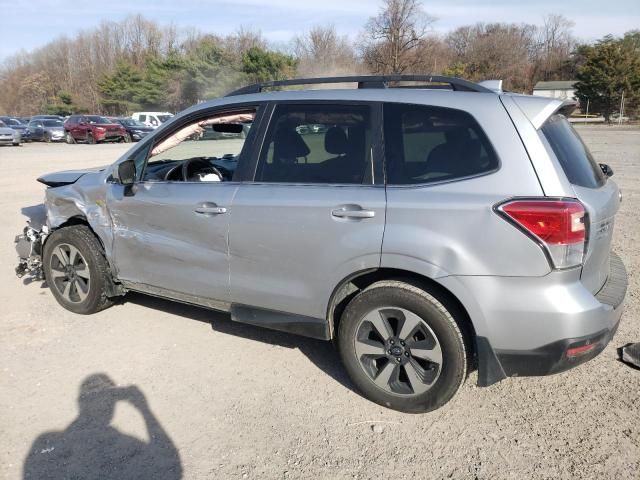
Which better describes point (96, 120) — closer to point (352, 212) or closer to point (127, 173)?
point (127, 173)

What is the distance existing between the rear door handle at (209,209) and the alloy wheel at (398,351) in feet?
3.99

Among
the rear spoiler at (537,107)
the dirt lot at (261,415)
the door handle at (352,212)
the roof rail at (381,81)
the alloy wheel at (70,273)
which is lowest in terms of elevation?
the dirt lot at (261,415)

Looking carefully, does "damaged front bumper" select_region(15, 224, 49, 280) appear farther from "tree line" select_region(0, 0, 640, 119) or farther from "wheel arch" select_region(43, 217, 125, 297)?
"tree line" select_region(0, 0, 640, 119)

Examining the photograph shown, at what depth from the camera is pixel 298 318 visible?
11.1 feet

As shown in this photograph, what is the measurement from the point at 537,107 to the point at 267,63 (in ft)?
167

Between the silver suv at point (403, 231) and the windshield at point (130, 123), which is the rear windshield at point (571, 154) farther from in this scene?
the windshield at point (130, 123)

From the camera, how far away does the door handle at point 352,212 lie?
9.75 feet

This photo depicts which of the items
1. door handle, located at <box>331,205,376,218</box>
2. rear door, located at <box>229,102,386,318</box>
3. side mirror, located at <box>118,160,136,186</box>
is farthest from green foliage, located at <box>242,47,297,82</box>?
door handle, located at <box>331,205,376,218</box>

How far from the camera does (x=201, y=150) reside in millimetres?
4730

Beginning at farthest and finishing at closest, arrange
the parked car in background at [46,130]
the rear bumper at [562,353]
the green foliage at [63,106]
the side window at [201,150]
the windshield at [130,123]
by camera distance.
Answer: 1. the green foliage at [63,106]
2. the parked car in background at [46,130]
3. the windshield at [130,123]
4. the side window at [201,150]
5. the rear bumper at [562,353]

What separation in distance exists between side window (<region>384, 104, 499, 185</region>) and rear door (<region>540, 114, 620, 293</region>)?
355 millimetres

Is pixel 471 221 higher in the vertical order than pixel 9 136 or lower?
higher

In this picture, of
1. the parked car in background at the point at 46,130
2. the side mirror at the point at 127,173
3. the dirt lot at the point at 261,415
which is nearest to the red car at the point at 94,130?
the parked car in background at the point at 46,130

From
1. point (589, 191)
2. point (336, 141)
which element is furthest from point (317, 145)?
point (589, 191)
